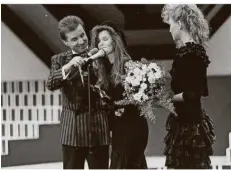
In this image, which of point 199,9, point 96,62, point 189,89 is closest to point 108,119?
point 96,62

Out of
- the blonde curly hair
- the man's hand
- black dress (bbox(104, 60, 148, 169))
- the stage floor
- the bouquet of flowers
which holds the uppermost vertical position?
the blonde curly hair

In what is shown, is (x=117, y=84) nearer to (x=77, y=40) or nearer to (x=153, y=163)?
(x=77, y=40)

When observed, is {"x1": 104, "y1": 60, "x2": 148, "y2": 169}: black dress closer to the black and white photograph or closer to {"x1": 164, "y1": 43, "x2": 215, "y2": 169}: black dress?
the black and white photograph

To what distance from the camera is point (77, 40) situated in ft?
4.92

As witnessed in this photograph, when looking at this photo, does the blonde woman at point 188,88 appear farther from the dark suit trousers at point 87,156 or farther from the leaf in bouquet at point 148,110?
the dark suit trousers at point 87,156

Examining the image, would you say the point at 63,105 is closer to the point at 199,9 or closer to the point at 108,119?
the point at 108,119

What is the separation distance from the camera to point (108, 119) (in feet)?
4.92

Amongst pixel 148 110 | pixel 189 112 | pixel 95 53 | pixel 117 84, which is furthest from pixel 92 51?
pixel 189 112

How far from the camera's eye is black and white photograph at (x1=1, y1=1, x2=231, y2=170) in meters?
1.49

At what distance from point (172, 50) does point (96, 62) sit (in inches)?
12.3

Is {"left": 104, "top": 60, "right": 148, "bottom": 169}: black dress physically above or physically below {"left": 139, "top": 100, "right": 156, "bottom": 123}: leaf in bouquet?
below

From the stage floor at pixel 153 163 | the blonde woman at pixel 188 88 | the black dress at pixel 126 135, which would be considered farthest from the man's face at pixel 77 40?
the stage floor at pixel 153 163

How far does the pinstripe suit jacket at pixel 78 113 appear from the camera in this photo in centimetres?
149

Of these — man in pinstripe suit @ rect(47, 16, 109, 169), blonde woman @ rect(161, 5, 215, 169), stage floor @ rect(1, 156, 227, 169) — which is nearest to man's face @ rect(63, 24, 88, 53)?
man in pinstripe suit @ rect(47, 16, 109, 169)
